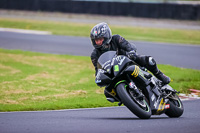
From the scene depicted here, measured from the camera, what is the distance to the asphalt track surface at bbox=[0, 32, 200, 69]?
54.5 feet

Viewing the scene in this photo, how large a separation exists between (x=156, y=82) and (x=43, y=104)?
2.89 metres

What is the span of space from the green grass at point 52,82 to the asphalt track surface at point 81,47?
1.76 m

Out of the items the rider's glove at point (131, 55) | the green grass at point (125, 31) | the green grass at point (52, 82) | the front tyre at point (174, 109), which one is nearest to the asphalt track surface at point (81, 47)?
the green grass at point (52, 82)

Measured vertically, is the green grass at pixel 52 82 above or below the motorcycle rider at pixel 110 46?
below

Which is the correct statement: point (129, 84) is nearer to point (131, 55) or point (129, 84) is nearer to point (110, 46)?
point (131, 55)

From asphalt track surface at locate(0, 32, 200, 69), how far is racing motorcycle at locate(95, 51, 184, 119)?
850 centimetres

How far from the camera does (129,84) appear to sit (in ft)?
20.2

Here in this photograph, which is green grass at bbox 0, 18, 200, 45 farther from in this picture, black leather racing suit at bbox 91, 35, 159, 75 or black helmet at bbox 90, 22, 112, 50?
black helmet at bbox 90, 22, 112, 50

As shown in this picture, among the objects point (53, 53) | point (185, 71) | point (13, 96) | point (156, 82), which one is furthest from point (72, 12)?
point (156, 82)

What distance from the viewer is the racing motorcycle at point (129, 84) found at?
19.9 ft

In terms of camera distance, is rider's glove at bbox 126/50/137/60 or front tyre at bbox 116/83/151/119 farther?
rider's glove at bbox 126/50/137/60

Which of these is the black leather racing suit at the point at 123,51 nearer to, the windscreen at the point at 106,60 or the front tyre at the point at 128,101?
the windscreen at the point at 106,60

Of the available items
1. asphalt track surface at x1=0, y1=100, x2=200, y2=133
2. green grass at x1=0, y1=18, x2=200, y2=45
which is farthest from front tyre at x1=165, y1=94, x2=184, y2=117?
green grass at x1=0, y1=18, x2=200, y2=45

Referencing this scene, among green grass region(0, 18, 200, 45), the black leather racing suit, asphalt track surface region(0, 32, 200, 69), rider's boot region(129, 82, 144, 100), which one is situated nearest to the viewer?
rider's boot region(129, 82, 144, 100)
